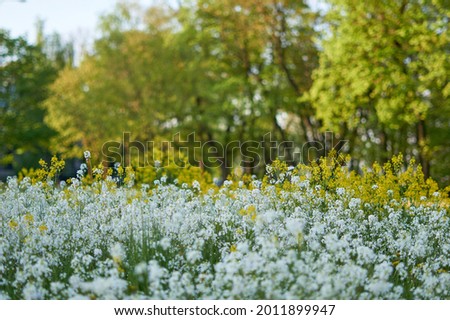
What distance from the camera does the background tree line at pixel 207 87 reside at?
Result: 2833 cm

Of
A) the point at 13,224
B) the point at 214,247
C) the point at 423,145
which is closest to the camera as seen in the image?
the point at 13,224

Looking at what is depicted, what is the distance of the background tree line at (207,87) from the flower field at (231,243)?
15.8 metres

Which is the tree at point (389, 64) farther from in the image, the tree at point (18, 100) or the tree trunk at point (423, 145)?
the tree at point (18, 100)

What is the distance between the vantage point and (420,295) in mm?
6969

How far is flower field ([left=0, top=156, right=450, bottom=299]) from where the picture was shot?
239 inches

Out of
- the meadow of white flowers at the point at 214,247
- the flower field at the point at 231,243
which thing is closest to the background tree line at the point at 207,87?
the flower field at the point at 231,243

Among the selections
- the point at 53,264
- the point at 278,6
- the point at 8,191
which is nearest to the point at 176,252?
the point at 53,264

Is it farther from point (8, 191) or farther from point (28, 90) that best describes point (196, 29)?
point (8, 191)

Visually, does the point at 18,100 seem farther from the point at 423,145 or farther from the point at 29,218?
the point at 29,218

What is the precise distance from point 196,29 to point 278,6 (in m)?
5.65

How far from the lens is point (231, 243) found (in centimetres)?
854

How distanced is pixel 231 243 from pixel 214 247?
0.89 feet

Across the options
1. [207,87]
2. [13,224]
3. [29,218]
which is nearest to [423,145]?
[207,87]

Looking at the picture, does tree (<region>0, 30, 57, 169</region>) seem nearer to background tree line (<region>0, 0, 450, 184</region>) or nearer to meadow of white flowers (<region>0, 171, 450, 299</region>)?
background tree line (<region>0, 0, 450, 184</region>)
